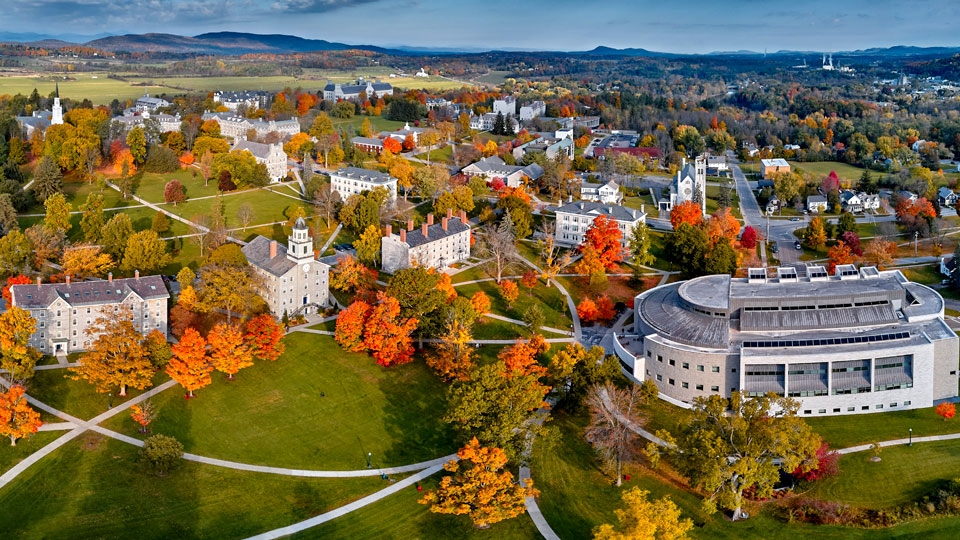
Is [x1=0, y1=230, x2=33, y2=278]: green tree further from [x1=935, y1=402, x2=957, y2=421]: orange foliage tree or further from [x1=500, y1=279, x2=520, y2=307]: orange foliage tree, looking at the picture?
[x1=935, y1=402, x2=957, y2=421]: orange foliage tree

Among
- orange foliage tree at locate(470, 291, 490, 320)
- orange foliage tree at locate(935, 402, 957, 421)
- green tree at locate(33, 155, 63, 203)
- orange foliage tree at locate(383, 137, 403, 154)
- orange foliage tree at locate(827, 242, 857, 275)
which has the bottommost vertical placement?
orange foliage tree at locate(935, 402, 957, 421)

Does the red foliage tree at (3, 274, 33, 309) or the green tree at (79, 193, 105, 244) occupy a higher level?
the green tree at (79, 193, 105, 244)

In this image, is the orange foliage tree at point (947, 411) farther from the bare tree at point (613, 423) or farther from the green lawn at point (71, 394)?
the green lawn at point (71, 394)

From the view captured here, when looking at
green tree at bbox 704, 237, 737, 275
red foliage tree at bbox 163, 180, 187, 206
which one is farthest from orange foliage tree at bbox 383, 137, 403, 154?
green tree at bbox 704, 237, 737, 275

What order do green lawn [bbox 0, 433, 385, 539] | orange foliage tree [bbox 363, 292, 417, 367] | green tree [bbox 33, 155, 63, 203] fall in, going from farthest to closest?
1. green tree [bbox 33, 155, 63, 203]
2. orange foliage tree [bbox 363, 292, 417, 367]
3. green lawn [bbox 0, 433, 385, 539]

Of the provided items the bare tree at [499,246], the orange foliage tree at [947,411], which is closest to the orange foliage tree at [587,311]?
the bare tree at [499,246]

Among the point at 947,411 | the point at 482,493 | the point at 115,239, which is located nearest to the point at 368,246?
the point at 115,239
